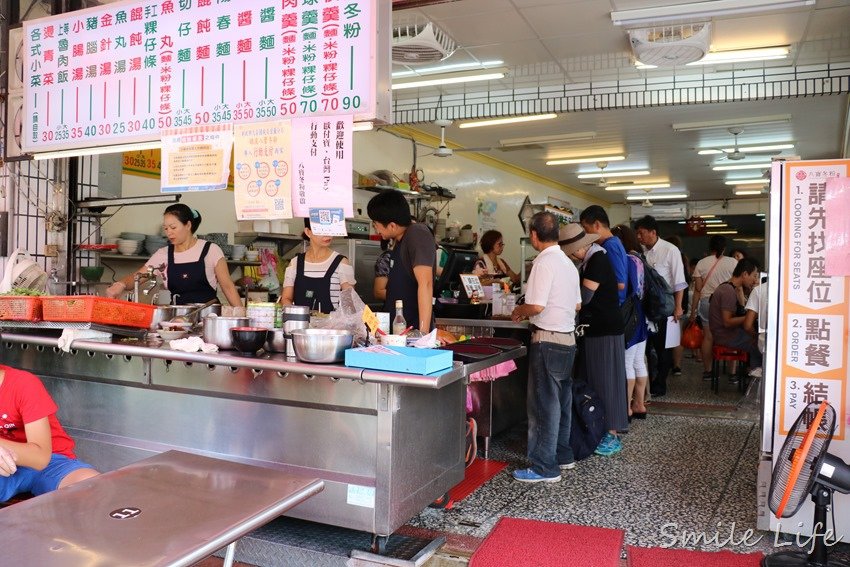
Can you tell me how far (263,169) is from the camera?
343cm

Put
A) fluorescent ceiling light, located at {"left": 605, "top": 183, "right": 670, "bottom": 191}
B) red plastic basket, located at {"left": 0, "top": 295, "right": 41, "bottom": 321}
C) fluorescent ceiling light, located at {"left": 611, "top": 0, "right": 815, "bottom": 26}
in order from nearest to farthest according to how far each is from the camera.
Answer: red plastic basket, located at {"left": 0, "top": 295, "right": 41, "bottom": 321} → fluorescent ceiling light, located at {"left": 611, "top": 0, "right": 815, "bottom": 26} → fluorescent ceiling light, located at {"left": 605, "top": 183, "right": 670, "bottom": 191}

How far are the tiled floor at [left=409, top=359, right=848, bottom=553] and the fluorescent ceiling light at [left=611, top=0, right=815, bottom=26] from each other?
334 cm

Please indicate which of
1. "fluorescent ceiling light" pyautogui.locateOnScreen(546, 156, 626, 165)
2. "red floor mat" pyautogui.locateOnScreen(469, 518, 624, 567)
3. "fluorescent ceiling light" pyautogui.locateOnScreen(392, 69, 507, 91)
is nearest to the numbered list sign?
"red floor mat" pyautogui.locateOnScreen(469, 518, 624, 567)

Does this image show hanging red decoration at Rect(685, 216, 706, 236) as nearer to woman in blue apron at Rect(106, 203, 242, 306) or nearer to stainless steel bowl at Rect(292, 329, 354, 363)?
woman in blue apron at Rect(106, 203, 242, 306)

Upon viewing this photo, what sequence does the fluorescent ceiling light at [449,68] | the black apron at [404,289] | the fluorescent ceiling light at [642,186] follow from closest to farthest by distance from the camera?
1. the black apron at [404,289]
2. the fluorescent ceiling light at [449,68]
3. the fluorescent ceiling light at [642,186]

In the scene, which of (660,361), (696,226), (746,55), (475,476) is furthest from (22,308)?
(696,226)

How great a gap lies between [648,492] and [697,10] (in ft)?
12.1

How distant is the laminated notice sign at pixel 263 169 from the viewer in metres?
3.35

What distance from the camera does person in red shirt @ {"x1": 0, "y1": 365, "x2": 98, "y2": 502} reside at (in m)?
2.36

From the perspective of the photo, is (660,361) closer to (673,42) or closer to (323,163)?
(673,42)

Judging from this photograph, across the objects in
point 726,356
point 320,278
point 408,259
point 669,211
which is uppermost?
point 669,211

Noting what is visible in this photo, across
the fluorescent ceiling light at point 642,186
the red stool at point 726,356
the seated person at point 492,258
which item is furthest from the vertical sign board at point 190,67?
the fluorescent ceiling light at point 642,186

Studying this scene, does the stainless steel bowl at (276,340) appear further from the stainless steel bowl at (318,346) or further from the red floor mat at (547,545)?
the red floor mat at (547,545)

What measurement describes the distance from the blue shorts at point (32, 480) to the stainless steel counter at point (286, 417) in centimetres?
76
